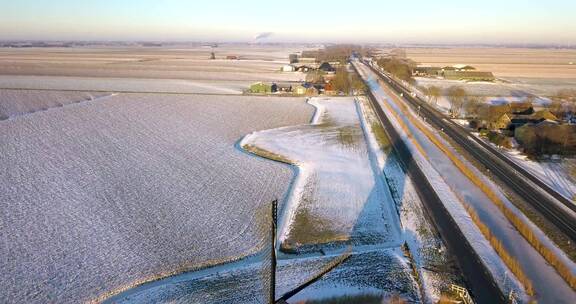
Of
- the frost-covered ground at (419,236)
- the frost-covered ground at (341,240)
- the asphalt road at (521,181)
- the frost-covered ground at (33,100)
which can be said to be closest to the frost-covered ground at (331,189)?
the frost-covered ground at (341,240)

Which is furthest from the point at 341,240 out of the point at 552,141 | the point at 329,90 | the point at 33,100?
the point at 329,90

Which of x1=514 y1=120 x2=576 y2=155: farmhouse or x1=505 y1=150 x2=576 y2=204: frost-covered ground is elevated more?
x1=514 y1=120 x2=576 y2=155: farmhouse

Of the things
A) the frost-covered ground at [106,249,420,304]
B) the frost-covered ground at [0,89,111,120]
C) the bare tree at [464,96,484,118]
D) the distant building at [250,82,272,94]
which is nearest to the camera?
the frost-covered ground at [106,249,420,304]

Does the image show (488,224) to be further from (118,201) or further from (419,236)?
(118,201)

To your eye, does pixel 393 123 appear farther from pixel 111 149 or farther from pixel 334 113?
pixel 111 149

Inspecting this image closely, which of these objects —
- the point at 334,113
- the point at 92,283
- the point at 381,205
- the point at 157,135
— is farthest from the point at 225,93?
the point at 92,283

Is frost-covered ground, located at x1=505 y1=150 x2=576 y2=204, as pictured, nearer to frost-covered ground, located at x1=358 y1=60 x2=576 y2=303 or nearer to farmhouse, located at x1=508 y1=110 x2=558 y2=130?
frost-covered ground, located at x1=358 y1=60 x2=576 y2=303

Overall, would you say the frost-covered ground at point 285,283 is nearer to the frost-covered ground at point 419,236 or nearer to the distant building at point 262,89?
the frost-covered ground at point 419,236

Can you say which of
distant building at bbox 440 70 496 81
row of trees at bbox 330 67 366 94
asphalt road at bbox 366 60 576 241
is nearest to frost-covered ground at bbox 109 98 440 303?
asphalt road at bbox 366 60 576 241
